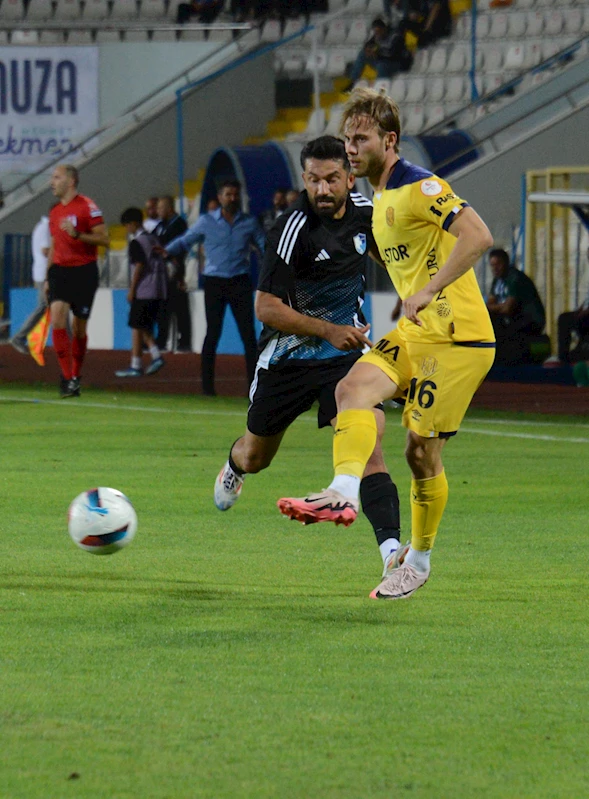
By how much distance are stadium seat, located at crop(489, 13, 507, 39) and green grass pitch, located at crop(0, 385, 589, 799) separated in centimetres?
2107

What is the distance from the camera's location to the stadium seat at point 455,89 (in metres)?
30.2

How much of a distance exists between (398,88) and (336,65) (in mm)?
2312

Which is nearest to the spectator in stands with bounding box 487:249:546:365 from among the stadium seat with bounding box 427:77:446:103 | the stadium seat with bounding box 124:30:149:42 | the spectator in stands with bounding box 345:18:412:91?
the spectator in stands with bounding box 345:18:412:91

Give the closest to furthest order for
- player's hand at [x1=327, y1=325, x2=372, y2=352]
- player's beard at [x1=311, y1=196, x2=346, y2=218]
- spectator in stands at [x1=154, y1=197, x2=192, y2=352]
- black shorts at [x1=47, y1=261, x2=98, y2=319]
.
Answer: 1. player's hand at [x1=327, y1=325, x2=372, y2=352]
2. player's beard at [x1=311, y1=196, x2=346, y2=218]
3. black shorts at [x1=47, y1=261, x2=98, y2=319]
4. spectator in stands at [x1=154, y1=197, x2=192, y2=352]

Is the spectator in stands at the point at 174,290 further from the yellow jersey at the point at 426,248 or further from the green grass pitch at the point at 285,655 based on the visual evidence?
the yellow jersey at the point at 426,248

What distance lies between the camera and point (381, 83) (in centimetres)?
3006

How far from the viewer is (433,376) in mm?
6297

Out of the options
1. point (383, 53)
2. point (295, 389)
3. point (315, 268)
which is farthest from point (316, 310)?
point (383, 53)

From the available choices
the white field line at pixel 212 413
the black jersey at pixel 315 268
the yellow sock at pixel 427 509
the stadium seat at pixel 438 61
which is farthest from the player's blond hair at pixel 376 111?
the stadium seat at pixel 438 61

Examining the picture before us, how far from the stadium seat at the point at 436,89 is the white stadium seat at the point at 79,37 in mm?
8026

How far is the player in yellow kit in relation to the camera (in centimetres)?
615

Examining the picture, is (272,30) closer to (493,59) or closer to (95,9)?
(95,9)

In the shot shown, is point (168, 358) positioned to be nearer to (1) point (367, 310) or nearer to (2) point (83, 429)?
(1) point (367, 310)

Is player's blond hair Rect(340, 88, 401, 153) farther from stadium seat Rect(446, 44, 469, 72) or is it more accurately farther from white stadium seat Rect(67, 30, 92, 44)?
white stadium seat Rect(67, 30, 92, 44)
